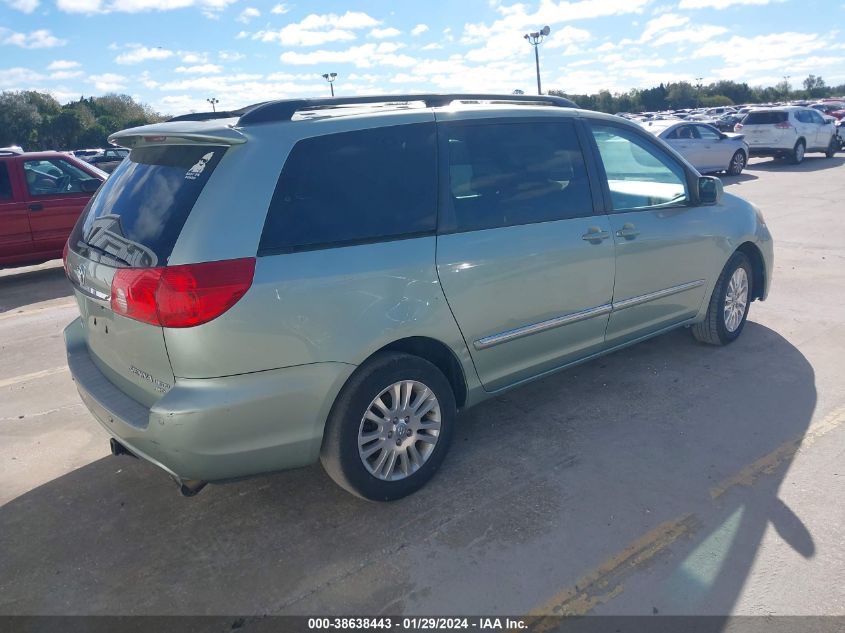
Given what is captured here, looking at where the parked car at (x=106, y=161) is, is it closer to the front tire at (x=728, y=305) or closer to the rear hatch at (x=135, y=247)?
the rear hatch at (x=135, y=247)

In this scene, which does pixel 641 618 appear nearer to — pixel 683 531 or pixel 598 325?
pixel 683 531

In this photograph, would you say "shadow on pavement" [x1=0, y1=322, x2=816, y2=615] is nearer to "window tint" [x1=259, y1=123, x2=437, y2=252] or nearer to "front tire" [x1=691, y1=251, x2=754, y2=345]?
"front tire" [x1=691, y1=251, x2=754, y2=345]

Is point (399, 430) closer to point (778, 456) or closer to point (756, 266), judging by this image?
point (778, 456)

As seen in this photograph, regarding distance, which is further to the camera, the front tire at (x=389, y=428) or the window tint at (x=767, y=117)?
the window tint at (x=767, y=117)

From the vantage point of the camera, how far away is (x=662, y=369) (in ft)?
16.1

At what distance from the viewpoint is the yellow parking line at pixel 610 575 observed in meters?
2.62

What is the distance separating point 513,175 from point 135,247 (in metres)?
2.02

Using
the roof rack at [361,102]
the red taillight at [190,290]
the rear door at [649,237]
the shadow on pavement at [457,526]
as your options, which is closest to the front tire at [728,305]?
the rear door at [649,237]

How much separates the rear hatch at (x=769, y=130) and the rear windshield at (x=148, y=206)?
21.4 metres

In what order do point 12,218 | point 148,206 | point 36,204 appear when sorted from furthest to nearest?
point 36,204, point 12,218, point 148,206

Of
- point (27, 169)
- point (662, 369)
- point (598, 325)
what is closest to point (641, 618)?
point (598, 325)

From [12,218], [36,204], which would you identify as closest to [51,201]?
[36,204]

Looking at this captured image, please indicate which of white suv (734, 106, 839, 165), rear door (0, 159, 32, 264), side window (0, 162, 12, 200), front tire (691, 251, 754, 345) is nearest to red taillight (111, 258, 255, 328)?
front tire (691, 251, 754, 345)

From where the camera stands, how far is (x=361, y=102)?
11.7 feet
